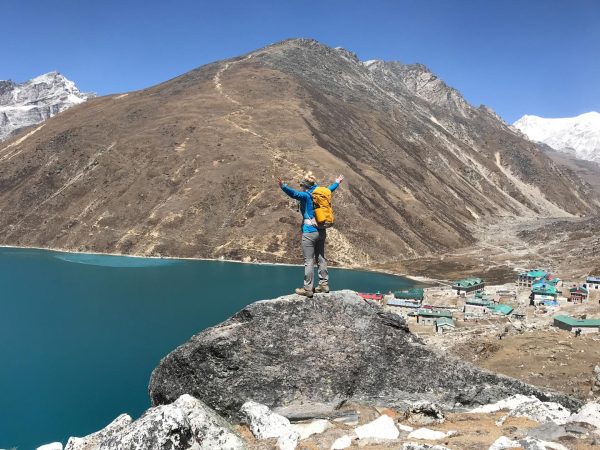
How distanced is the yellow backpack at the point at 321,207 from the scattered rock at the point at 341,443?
22.2 ft

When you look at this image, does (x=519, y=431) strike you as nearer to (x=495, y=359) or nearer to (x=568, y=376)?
(x=568, y=376)

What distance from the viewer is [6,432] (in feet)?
149

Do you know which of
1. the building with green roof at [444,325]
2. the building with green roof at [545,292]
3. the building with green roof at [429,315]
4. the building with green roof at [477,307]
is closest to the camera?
the building with green roof at [444,325]

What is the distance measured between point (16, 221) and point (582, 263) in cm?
18997

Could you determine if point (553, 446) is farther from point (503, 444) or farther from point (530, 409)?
point (530, 409)

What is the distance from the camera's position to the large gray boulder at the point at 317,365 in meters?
15.0

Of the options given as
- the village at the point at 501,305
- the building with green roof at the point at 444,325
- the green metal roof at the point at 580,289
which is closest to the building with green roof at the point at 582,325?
the village at the point at 501,305

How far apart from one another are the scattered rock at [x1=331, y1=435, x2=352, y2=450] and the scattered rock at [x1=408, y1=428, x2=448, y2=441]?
1.63m

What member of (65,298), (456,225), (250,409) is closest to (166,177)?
(65,298)

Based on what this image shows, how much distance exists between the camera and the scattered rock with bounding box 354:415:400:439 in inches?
489

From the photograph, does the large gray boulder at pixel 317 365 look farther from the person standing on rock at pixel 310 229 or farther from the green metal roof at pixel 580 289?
the green metal roof at pixel 580 289

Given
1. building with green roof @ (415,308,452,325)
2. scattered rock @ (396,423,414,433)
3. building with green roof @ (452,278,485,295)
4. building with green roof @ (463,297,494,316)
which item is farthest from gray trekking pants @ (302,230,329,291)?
building with green roof @ (452,278,485,295)

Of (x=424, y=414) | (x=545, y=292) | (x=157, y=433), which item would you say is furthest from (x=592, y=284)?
(x=157, y=433)

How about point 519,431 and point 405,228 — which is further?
point 405,228
